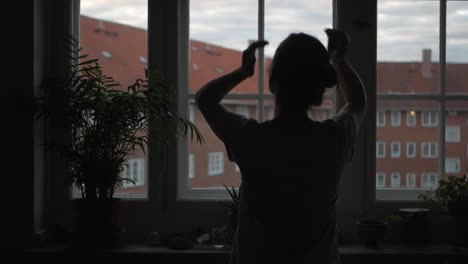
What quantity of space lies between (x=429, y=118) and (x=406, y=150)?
20 centimetres

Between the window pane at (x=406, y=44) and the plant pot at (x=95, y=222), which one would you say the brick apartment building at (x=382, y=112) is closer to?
the window pane at (x=406, y=44)

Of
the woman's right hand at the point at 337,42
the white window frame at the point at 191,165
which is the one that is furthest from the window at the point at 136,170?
the woman's right hand at the point at 337,42

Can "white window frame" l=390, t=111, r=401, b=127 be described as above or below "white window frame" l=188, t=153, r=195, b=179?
above

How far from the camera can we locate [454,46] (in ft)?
9.23

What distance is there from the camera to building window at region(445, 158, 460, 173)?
2857mm

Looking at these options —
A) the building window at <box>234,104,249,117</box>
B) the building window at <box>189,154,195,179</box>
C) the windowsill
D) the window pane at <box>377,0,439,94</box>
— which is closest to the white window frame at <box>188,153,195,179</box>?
the building window at <box>189,154,195,179</box>

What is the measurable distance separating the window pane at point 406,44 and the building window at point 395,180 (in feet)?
1.36

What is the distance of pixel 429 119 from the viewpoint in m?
2.85

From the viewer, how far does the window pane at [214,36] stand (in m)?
2.85

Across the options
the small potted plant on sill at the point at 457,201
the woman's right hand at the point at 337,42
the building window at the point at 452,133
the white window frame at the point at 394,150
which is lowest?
the small potted plant on sill at the point at 457,201

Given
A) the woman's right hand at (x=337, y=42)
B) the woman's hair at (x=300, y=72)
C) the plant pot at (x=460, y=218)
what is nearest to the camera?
the woman's hair at (x=300, y=72)

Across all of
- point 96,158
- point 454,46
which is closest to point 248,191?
point 96,158

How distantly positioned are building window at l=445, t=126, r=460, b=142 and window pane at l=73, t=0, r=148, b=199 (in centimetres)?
153

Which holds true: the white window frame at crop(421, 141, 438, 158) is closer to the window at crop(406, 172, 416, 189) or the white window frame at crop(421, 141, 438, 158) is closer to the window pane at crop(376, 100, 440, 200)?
the window pane at crop(376, 100, 440, 200)
